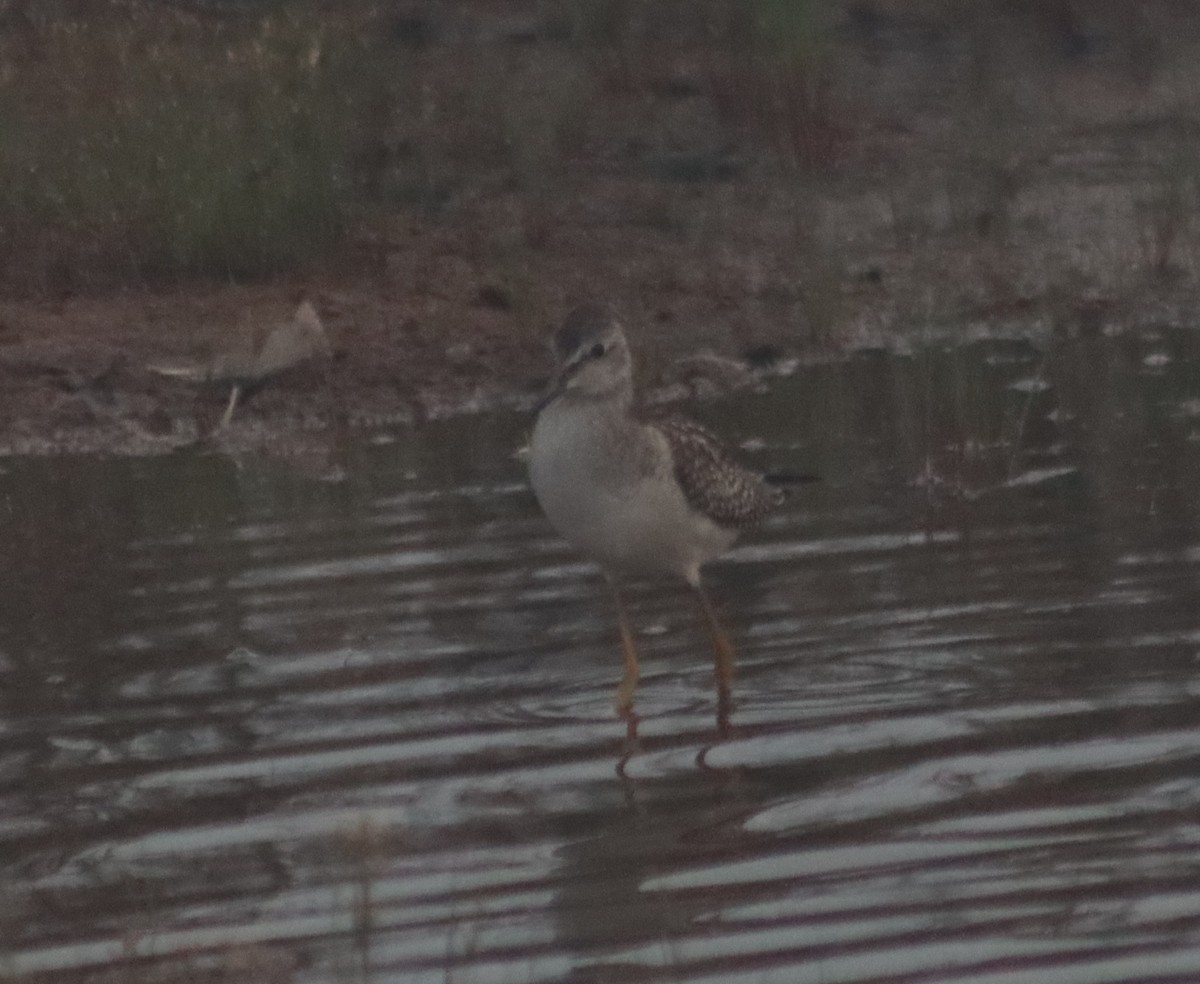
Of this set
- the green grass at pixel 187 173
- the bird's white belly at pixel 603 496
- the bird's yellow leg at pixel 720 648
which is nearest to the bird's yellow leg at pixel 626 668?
the bird's white belly at pixel 603 496

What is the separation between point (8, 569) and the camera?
37.2 ft

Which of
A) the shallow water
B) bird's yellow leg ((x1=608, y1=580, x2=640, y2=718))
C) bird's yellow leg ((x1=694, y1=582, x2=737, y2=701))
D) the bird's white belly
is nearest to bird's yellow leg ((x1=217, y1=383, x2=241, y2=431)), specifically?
the shallow water

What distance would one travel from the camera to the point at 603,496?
Result: 30.8ft

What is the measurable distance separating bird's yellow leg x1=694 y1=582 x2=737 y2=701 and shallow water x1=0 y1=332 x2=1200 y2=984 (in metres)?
0.06

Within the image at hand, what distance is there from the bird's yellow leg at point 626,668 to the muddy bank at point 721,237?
429cm

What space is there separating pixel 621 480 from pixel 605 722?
0.88m

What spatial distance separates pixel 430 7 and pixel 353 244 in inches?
222

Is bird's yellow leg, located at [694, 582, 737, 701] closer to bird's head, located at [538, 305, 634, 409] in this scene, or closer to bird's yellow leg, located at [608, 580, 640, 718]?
bird's yellow leg, located at [608, 580, 640, 718]

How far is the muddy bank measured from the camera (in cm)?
1445

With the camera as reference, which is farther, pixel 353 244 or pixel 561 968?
pixel 353 244

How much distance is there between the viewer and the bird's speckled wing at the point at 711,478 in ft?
32.5

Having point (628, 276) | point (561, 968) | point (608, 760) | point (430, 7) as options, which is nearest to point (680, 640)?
point (608, 760)

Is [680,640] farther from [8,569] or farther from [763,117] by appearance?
[763,117]

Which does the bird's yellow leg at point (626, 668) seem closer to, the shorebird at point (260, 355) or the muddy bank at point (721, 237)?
the muddy bank at point (721, 237)
